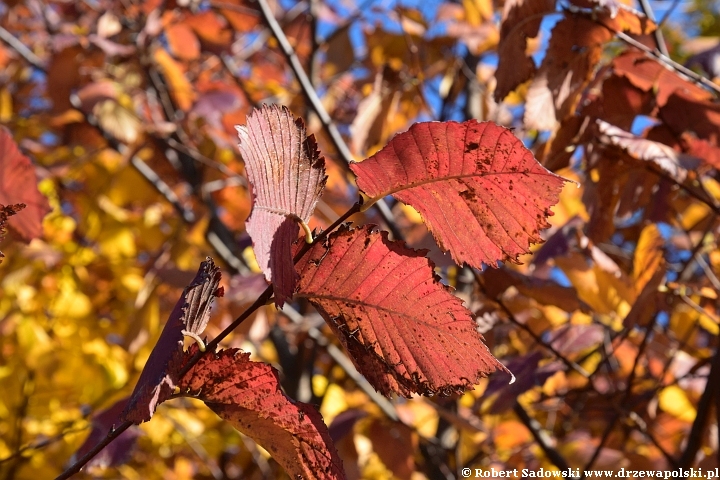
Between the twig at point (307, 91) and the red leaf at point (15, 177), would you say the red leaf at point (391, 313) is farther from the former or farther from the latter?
the twig at point (307, 91)

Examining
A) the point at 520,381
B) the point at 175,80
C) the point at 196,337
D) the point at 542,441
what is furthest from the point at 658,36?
the point at 175,80

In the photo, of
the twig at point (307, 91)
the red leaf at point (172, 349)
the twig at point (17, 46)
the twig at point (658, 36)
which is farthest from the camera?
the twig at point (17, 46)

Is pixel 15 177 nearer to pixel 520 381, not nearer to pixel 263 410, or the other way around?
pixel 263 410

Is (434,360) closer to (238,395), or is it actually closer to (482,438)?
(238,395)

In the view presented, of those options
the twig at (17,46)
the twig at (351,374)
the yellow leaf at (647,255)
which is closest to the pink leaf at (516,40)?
the yellow leaf at (647,255)

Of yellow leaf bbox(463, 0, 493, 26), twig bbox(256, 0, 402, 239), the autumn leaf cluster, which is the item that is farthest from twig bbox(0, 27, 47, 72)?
yellow leaf bbox(463, 0, 493, 26)

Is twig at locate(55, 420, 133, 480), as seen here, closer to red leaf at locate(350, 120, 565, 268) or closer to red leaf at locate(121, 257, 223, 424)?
red leaf at locate(121, 257, 223, 424)
